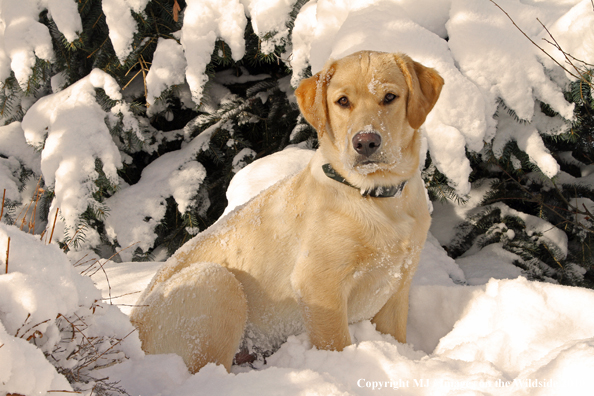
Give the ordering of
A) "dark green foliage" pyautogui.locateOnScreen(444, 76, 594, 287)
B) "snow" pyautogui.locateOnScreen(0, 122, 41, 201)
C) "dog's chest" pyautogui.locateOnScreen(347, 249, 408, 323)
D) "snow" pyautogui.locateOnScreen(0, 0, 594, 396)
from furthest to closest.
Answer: "snow" pyautogui.locateOnScreen(0, 122, 41, 201) < "dark green foliage" pyautogui.locateOnScreen(444, 76, 594, 287) < "dog's chest" pyautogui.locateOnScreen(347, 249, 408, 323) < "snow" pyautogui.locateOnScreen(0, 0, 594, 396)

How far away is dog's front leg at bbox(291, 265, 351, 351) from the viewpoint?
207 cm

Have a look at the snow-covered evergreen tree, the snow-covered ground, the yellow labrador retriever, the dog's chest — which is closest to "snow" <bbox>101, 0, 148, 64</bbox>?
the snow-covered evergreen tree

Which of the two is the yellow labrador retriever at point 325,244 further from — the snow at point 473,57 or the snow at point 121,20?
the snow at point 121,20

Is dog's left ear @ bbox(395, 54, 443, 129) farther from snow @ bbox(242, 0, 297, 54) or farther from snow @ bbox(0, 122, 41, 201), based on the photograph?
snow @ bbox(0, 122, 41, 201)

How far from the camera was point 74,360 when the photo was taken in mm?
1322

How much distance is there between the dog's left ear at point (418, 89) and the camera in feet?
7.25

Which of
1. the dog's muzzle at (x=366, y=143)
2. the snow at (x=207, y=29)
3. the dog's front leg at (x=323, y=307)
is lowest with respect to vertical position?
the dog's front leg at (x=323, y=307)

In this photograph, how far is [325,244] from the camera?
2098 millimetres

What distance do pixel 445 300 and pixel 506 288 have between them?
1.34 feet

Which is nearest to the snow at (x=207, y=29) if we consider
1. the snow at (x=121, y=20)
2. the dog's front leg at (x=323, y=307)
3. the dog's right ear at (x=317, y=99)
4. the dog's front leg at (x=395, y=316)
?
the snow at (x=121, y=20)

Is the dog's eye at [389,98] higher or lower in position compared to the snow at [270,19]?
lower

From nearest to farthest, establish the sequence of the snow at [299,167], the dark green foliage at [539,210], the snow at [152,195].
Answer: the snow at [299,167], the dark green foliage at [539,210], the snow at [152,195]

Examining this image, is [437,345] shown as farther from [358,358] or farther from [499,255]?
[499,255]

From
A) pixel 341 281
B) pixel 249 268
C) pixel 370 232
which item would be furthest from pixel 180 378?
pixel 370 232
